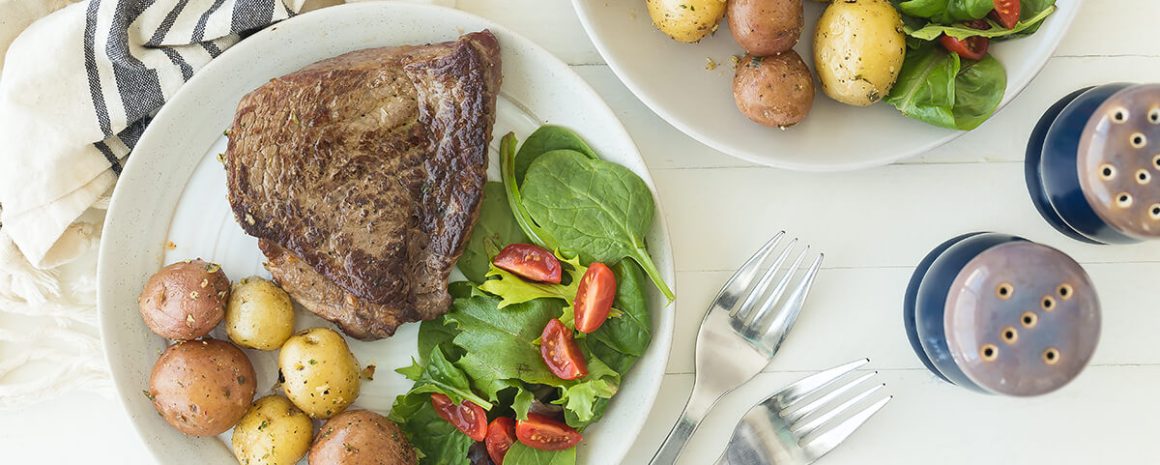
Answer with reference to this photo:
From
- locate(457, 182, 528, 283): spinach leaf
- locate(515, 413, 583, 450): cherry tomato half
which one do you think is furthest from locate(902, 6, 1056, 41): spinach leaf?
locate(515, 413, 583, 450): cherry tomato half

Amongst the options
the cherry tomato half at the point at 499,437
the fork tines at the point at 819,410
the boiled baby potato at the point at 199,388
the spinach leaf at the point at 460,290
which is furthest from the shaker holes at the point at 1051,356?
the boiled baby potato at the point at 199,388

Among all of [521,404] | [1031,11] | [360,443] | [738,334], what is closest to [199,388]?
[360,443]

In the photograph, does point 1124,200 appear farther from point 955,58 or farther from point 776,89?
point 776,89

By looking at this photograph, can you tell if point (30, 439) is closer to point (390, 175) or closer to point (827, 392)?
point (390, 175)

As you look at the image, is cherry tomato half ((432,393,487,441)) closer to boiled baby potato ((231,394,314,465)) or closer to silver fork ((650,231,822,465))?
boiled baby potato ((231,394,314,465))

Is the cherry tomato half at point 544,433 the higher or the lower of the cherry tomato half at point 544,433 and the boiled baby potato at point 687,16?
the lower

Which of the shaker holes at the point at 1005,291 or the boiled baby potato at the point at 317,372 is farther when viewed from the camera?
the boiled baby potato at the point at 317,372

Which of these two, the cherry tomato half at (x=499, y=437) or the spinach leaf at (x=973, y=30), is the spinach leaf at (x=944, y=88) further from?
the cherry tomato half at (x=499, y=437)
